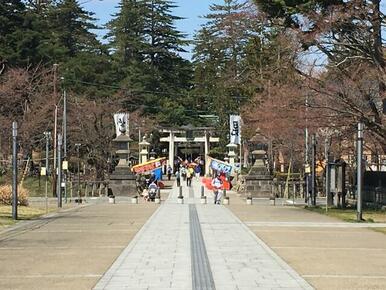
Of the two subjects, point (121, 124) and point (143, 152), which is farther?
point (143, 152)

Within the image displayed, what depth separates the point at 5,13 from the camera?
5562 cm

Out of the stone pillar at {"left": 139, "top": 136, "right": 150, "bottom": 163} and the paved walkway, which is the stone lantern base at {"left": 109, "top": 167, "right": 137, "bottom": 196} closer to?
the stone pillar at {"left": 139, "top": 136, "right": 150, "bottom": 163}

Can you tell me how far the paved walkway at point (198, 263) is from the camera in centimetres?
972

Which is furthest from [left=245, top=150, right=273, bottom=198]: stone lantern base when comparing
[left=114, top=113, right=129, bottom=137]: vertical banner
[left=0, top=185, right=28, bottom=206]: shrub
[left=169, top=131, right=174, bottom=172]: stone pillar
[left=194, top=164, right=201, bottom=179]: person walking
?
[left=169, top=131, right=174, bottom=172]: stone pillar

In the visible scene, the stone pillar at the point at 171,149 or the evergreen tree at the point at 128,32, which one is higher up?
the evergreen tree at the point at 128,32

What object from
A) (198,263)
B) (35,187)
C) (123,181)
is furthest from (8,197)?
(35,187)

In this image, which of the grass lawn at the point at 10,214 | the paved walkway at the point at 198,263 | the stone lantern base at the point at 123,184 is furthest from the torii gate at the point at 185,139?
the paved walkway at the point at 198,263

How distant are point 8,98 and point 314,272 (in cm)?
4345

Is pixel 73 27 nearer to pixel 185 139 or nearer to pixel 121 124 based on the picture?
pixel 185 139

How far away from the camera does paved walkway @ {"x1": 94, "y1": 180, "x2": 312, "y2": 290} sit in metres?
9.72

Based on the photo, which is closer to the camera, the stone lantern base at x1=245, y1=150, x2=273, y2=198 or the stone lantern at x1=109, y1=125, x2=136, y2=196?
the stone lantern at x1=109, y1=125, x2=136, y2=196

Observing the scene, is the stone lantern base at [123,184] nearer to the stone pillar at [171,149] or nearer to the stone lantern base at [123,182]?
the stone lantern base at [123,182]

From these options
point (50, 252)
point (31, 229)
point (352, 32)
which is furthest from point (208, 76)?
point (50, 252)

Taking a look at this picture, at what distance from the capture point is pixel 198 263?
38.8 ft
